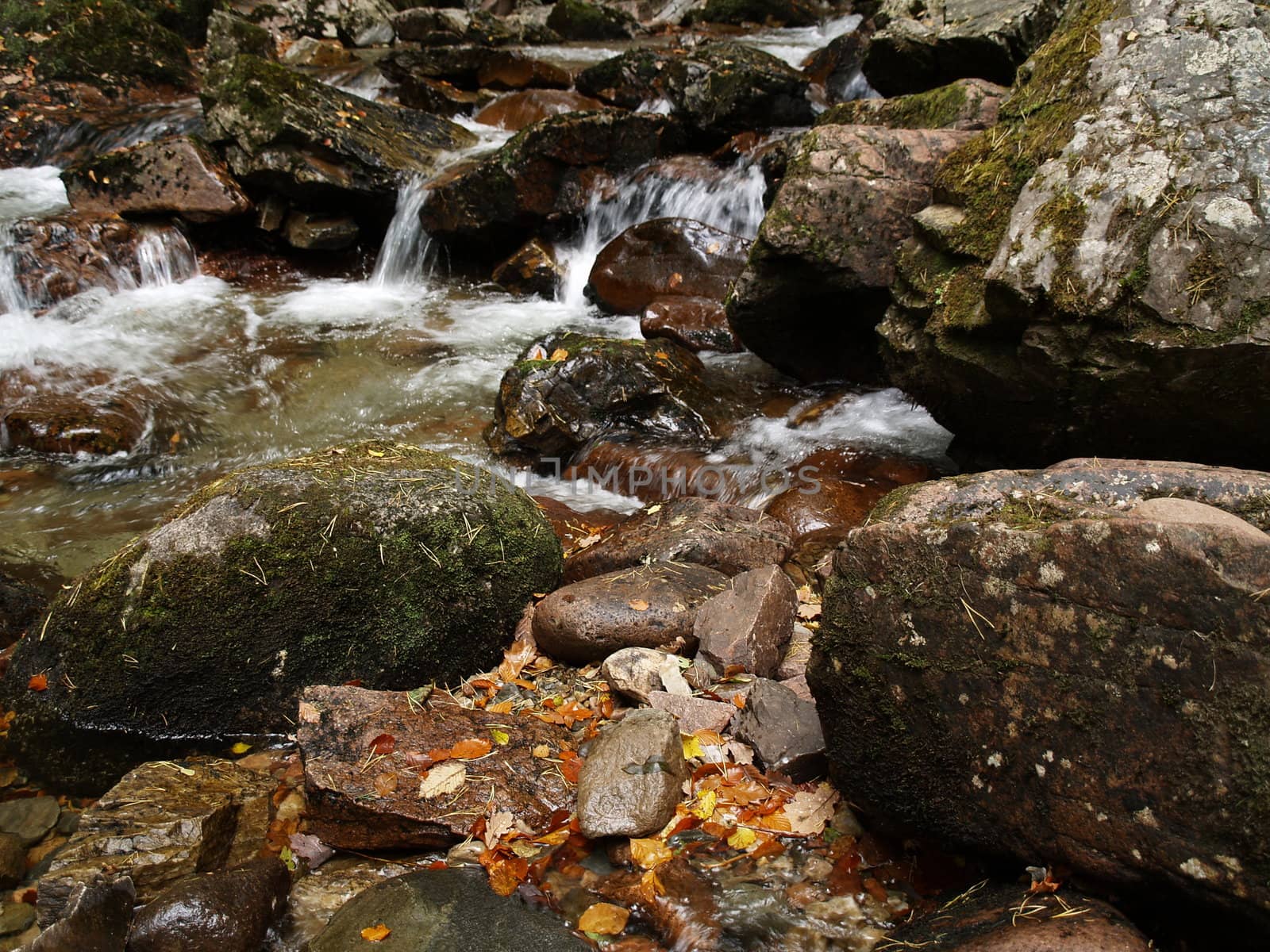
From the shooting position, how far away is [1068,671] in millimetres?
2139

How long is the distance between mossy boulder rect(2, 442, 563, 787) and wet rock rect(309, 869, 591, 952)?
1309mm

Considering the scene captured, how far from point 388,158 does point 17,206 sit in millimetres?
5025

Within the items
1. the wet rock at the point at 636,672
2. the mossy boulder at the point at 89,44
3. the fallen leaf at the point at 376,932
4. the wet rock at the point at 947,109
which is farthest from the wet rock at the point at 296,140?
the fallen leaf at the point at 376,932

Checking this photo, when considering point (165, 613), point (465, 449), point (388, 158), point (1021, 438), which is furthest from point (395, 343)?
point (1021, 438)

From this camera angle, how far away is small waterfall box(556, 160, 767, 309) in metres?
10.3

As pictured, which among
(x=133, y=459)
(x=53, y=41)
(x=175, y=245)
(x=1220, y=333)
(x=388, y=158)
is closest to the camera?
(x=1220, y=333)

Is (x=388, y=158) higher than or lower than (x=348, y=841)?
higher

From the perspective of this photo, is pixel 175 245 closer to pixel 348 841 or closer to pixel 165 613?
pixel 165 613

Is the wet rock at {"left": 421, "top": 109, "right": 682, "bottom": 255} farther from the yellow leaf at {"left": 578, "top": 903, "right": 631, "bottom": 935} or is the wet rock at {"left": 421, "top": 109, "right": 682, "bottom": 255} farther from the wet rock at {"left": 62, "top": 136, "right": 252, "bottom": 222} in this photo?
the yellow leaf at {"left": 578, "top": 903, "right": 631, "bottom": 935}

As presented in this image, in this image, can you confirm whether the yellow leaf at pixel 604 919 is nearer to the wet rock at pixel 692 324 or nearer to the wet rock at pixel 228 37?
the wet rock at pixel 692 324

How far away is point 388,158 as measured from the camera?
37.3 feet

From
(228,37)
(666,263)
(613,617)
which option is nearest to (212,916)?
(613,617)

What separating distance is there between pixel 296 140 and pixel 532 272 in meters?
3.68

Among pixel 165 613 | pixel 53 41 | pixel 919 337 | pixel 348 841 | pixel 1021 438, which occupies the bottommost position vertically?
pixel 348 841
